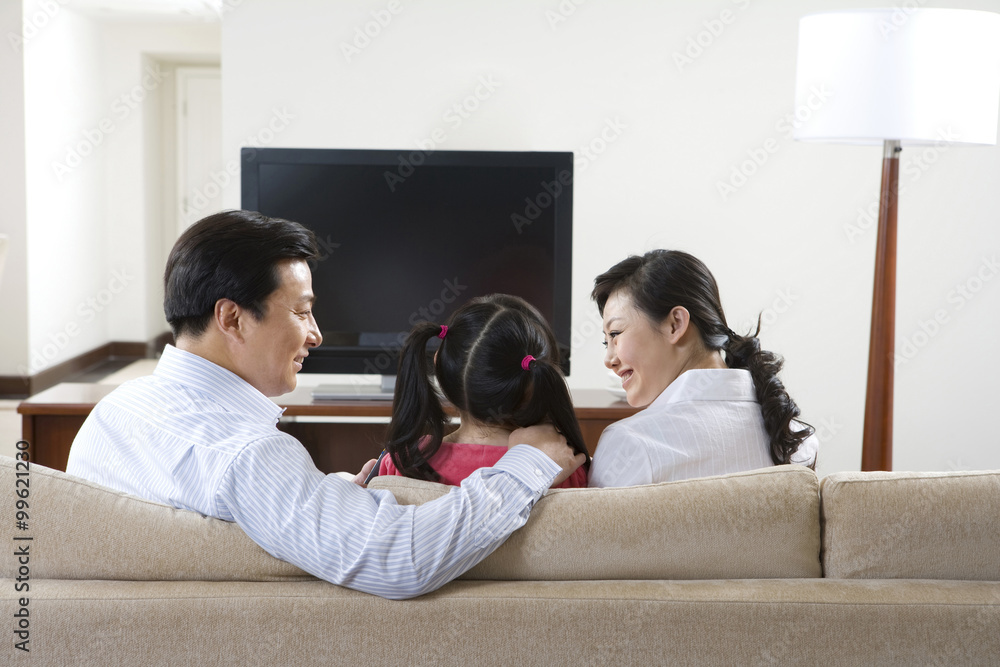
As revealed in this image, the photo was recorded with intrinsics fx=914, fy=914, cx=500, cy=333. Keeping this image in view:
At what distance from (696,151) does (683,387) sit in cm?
232

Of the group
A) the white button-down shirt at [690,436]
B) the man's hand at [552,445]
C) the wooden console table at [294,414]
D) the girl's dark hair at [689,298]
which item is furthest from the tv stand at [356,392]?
the man's hand at [552,445]

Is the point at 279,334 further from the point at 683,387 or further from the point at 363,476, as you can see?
the point at 683,387

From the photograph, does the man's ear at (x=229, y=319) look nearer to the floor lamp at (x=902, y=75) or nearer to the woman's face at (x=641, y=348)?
the woman's face at (x=641, y=348)

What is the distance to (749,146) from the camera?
3.65 meters

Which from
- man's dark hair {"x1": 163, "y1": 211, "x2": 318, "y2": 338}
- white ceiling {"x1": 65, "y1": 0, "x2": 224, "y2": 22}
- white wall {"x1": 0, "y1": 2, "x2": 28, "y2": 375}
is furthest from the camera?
white ceiling {"x1": 65, "y1": 0, "x2": 224, "y2": 22}

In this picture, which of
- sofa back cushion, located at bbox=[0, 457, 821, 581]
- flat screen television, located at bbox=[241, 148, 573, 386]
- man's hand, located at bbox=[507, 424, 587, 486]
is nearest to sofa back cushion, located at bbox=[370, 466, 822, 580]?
sofa back cushion, located at bbox=[0, 457, 821, 581]

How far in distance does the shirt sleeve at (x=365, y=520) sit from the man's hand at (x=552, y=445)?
0.58ft

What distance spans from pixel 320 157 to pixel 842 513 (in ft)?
8.49

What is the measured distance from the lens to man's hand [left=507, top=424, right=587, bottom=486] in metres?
1.25

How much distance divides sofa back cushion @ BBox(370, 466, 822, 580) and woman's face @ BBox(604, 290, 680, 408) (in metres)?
0.67

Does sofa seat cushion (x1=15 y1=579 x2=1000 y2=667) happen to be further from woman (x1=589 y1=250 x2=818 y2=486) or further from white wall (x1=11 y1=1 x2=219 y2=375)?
white wall (x1=11 y1=1 x2=219 y2=375)

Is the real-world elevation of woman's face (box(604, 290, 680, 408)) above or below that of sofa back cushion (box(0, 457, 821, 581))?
above

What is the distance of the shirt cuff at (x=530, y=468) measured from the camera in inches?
41.8

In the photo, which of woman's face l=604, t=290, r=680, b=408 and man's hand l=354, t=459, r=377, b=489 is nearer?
man's hand l=354, t=459, r=377, b=489
